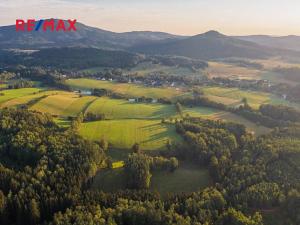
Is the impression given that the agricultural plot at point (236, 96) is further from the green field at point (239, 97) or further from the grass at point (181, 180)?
the grass at point (181, 180)

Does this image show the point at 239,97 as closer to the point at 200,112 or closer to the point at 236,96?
the point at 236,96

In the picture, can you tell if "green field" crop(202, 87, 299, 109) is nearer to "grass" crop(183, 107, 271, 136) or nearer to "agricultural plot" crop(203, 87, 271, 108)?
"agricultural plot" crop(203, 87, 271, 108)

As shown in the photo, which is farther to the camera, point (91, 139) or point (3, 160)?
point (91, 139)

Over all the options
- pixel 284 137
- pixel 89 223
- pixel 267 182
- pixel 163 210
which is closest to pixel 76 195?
pixel 89 223

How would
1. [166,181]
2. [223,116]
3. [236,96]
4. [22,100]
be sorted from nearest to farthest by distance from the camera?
[166,181], [223,116], [22,100], [236,96]

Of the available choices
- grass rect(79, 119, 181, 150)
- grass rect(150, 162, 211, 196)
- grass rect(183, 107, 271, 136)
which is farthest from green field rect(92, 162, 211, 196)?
grass rect(183, 107, 271, 136)

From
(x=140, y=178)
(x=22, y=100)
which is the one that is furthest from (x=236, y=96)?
(x=140, y=178)

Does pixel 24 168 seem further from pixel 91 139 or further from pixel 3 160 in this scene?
pixel 91 139
